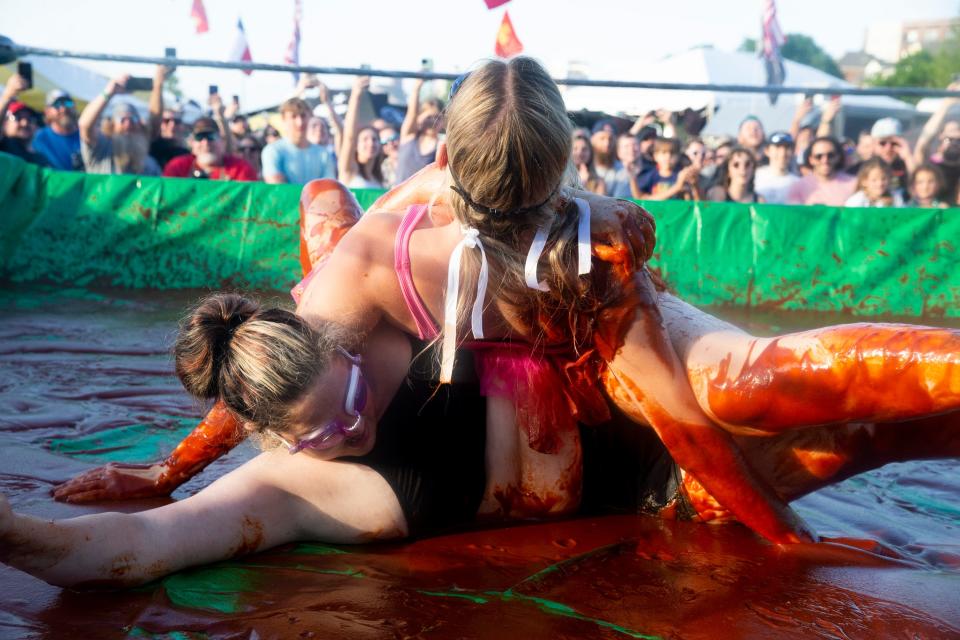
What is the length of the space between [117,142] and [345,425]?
5.21 metres

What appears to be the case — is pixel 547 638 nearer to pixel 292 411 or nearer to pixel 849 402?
pixel 292 411

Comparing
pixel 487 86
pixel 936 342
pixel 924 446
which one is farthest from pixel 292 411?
pixel 924 446

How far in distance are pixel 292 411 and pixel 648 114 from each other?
6.77 m

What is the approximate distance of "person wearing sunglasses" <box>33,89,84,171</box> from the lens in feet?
20.4

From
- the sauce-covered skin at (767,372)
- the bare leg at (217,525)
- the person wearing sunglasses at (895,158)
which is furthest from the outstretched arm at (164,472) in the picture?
the person wearing sunglasses at (895,158)

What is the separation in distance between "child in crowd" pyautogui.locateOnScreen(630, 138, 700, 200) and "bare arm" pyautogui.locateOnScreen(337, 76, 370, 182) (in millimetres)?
2004

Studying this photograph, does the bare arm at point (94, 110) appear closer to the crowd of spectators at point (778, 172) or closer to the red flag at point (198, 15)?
the crowd of spectators at point (778, 172)

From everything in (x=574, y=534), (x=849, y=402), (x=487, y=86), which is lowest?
(x=574, y=534)

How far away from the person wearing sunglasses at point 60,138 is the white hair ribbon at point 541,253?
202 inches

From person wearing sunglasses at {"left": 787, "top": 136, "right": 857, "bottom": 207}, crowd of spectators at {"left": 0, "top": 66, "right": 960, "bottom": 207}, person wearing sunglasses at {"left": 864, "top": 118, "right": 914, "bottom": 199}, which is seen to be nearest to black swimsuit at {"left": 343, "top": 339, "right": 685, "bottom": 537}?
crowd of spectators at {"left": 0, "top": 66, "right": 960, "bottom": 207}

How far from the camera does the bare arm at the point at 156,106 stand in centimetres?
648

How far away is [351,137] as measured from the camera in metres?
6.24

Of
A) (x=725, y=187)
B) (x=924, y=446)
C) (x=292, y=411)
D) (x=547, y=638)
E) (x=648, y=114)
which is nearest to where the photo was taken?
(x=547, y=638)

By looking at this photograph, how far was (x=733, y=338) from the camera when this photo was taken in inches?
90.9
